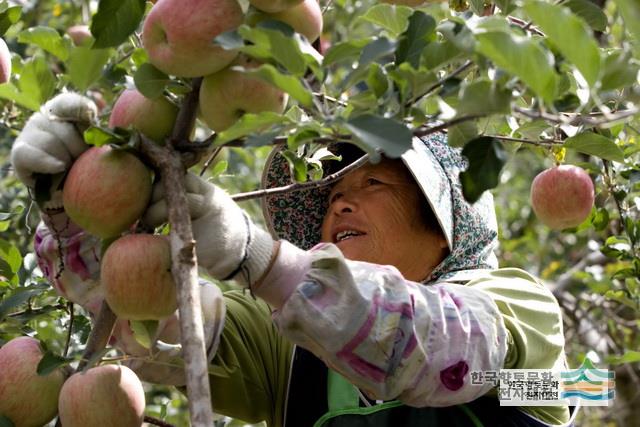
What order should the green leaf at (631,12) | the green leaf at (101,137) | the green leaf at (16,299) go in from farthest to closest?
the green leaf at (16,299) → the green leaf at (101,137) → the green leaf at (631,12)

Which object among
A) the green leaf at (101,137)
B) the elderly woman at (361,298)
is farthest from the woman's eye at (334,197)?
the green leaf at (101,137)

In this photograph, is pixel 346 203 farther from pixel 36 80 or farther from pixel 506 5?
pixel 36 80

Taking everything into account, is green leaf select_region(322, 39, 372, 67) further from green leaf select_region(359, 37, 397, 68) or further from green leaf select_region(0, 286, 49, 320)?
green leaf select_region(0, 286, 49, 320)

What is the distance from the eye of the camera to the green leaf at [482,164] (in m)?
1.18

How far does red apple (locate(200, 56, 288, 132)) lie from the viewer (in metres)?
1.21

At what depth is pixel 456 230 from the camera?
1877 millimetres

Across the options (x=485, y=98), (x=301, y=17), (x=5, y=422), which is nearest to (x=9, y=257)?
(x=5, y=422)

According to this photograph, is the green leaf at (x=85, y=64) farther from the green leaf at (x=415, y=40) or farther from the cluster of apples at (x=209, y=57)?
the green leaf at (x=415, y=40)

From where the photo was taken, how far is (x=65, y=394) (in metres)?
1.33

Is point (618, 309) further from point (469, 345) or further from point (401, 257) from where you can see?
point (469, 345)

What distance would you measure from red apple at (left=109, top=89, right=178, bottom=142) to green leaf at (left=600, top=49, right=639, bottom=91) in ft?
1.87

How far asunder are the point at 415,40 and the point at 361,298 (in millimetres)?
371

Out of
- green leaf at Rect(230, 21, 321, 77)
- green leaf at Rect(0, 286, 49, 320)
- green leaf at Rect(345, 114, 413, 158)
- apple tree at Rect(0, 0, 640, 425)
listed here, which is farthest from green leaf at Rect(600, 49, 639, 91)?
green leaf at Rect(0, 286, 49, 320)

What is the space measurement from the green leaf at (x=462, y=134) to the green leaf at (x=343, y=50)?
0.63ft
